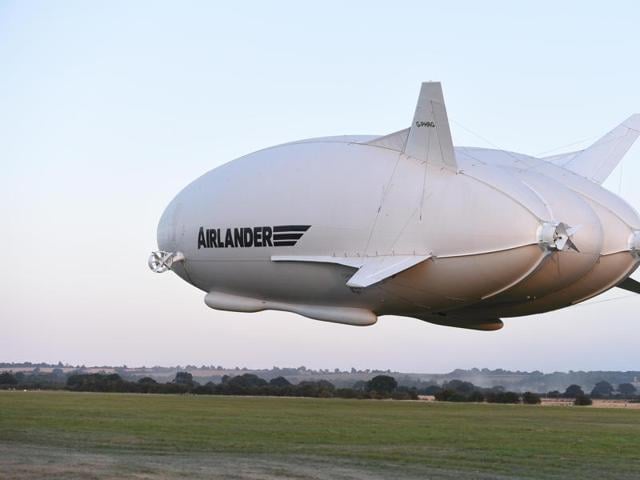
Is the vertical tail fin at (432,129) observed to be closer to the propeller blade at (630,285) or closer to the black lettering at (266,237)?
the black lettering at (266,237)

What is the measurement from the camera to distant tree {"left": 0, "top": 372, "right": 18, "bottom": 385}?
3490 inches

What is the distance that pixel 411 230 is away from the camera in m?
31.4

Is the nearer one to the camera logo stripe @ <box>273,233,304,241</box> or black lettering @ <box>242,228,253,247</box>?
logo stripe @ <box>273,233,304,241</box>

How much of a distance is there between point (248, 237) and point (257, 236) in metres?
0.42

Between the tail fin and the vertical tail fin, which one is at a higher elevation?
the tail fin

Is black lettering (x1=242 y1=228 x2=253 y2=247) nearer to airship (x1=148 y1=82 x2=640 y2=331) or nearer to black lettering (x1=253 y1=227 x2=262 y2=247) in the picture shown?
airship (x1=148 y1=82 x2=640 y2=331)

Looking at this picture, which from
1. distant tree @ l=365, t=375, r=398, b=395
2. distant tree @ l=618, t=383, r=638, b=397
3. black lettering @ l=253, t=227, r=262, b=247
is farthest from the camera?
distant tree @ l=618, t=383, r=638, b=397

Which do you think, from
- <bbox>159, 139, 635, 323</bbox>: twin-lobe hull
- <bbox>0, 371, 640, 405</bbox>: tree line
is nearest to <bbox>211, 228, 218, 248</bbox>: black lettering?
<bbox>159, 139, 635, 323</bbox>: twin-lobe hull

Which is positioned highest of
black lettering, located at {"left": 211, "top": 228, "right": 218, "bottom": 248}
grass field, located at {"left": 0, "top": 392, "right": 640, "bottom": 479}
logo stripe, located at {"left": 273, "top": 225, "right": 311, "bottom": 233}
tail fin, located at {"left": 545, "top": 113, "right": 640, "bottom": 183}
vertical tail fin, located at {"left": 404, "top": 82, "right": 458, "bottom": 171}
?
tail fin, located at {"left": 545, "top": 113, "right": 640, "bottom": 183}

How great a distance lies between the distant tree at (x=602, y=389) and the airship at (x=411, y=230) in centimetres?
5363

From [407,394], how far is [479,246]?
134 feet

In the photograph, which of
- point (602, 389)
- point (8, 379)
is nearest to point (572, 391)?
point (602, 389)

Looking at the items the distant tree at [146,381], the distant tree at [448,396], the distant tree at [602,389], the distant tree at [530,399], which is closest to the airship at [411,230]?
the distant tree at [530,399]

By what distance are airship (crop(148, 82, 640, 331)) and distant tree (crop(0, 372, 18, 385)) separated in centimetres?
5549
